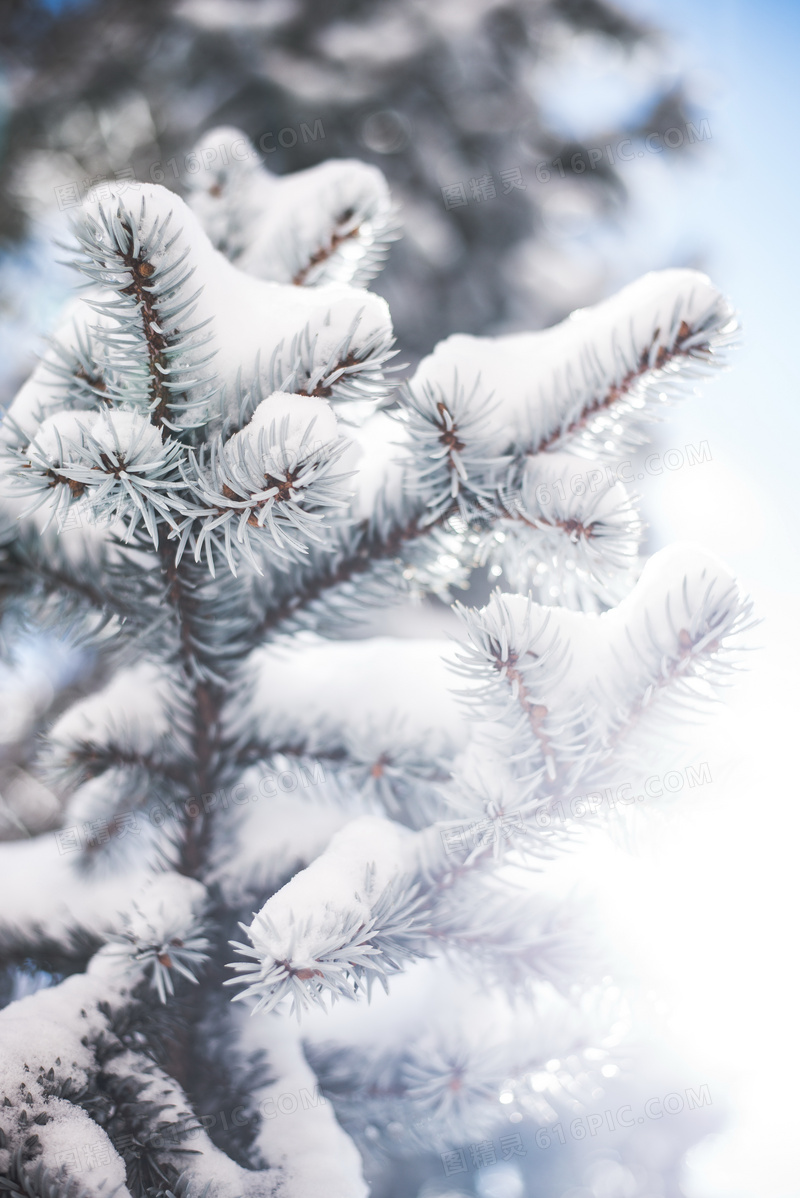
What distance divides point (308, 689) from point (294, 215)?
619 millimetres

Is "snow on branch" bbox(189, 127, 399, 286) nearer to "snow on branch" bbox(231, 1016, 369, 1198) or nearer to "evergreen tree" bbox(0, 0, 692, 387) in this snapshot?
"snow on branch" bbox(231, 1016, 369, 1198)

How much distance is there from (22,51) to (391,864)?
3.48 metres

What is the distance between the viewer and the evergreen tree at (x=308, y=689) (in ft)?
1.62

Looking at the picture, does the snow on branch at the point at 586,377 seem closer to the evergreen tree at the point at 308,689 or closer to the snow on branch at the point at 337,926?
the evergreen tree at the point at 308,689

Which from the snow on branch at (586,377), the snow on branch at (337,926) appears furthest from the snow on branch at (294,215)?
the snow on branch at (337,926)

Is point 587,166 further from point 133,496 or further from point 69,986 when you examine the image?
point 69,986

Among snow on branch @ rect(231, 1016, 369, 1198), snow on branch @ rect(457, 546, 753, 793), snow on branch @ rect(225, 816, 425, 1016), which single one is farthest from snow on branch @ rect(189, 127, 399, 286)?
snow on branch @ rect(231, 1016, 369, 1198)

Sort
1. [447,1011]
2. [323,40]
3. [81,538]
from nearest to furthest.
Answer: [81,538]
[447,1011]
[323,40]

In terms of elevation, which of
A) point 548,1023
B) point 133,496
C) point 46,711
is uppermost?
point 133,496

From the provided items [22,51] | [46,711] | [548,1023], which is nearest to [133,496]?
[548,1023]

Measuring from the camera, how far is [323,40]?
2.51 m

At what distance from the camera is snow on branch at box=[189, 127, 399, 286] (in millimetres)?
790

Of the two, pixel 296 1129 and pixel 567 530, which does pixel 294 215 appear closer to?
pixel 567 530

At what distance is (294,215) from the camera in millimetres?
817
